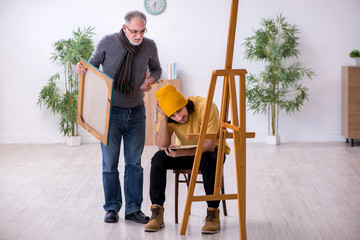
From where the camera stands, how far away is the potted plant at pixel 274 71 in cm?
654

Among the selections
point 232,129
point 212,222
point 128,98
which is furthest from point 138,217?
point 232,129

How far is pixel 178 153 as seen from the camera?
127 inches

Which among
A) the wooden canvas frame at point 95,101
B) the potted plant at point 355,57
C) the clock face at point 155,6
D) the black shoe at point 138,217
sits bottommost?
the black shoe at point 138,217

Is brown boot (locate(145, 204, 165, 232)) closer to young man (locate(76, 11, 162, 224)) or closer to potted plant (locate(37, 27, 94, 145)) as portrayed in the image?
young man (locate(76, 11, 162, 224))

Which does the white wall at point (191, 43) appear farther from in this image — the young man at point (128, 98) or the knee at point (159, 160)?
the knee at point (159, 160)

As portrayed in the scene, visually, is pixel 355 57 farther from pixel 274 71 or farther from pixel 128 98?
pixel 128 98

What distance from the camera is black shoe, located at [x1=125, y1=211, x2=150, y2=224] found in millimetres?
3420

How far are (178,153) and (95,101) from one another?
0.64m

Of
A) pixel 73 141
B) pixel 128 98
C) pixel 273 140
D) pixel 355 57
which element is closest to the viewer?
pixel 128 98

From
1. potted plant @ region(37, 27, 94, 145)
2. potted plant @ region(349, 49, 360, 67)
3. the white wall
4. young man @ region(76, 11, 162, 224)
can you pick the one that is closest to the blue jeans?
young man @ region(76, 11, 162, 224)

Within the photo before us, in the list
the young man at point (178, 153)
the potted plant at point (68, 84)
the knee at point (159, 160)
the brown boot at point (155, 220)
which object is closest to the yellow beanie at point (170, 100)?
the young man at point (178, 153)

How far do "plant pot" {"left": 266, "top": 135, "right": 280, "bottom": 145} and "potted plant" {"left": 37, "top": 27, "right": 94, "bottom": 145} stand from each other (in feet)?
8.45

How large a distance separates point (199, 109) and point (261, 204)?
3.38 feet

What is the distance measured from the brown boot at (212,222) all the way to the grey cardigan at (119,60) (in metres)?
0.88
